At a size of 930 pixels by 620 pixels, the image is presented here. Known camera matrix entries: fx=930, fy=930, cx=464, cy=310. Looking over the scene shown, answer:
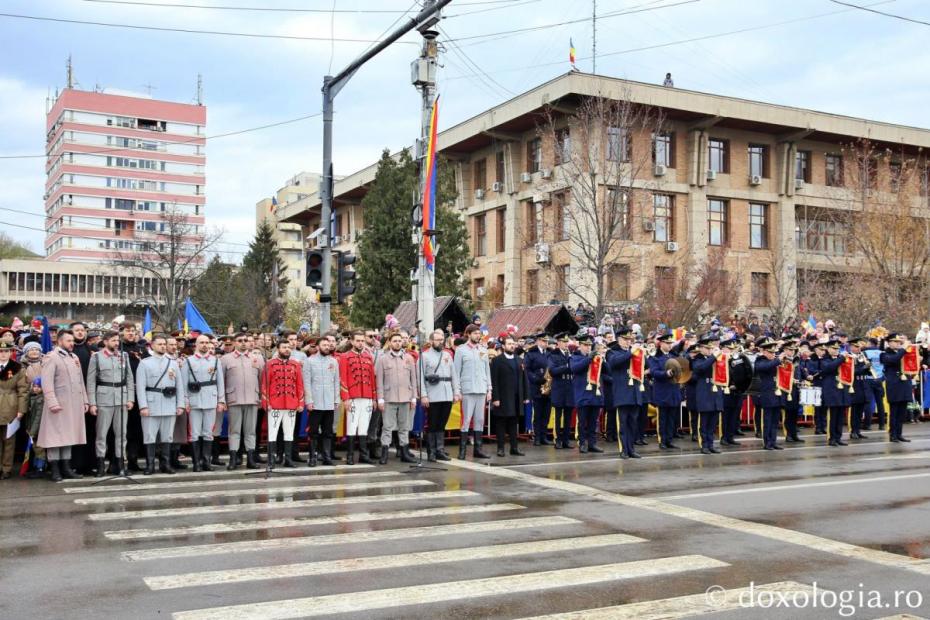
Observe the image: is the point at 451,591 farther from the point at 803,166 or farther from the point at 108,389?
the point at 803,166

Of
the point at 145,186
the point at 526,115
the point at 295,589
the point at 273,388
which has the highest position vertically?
the point at 145,186

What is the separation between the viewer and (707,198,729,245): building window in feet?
149

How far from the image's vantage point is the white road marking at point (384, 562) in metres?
7.29

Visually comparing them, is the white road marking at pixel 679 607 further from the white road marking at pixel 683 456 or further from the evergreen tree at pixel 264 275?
the evergreen tree at pixel 264 275

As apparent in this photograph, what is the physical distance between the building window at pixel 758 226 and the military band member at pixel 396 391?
116ft

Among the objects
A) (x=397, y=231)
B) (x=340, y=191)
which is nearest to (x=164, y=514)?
(x=397, y=231)

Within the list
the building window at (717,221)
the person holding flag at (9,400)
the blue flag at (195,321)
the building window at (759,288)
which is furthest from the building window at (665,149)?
the person holding flag at (9,400)

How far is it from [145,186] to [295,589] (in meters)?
111

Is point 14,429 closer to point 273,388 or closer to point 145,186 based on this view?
point 273,388

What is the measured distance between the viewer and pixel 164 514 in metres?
10.2

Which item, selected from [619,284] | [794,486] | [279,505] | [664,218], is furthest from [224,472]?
[664,218]

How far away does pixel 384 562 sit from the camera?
7.88 metres

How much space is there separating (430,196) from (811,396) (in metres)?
8.31

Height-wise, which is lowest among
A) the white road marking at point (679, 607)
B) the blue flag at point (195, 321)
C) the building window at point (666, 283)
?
the white road marking at point (679, 607)
